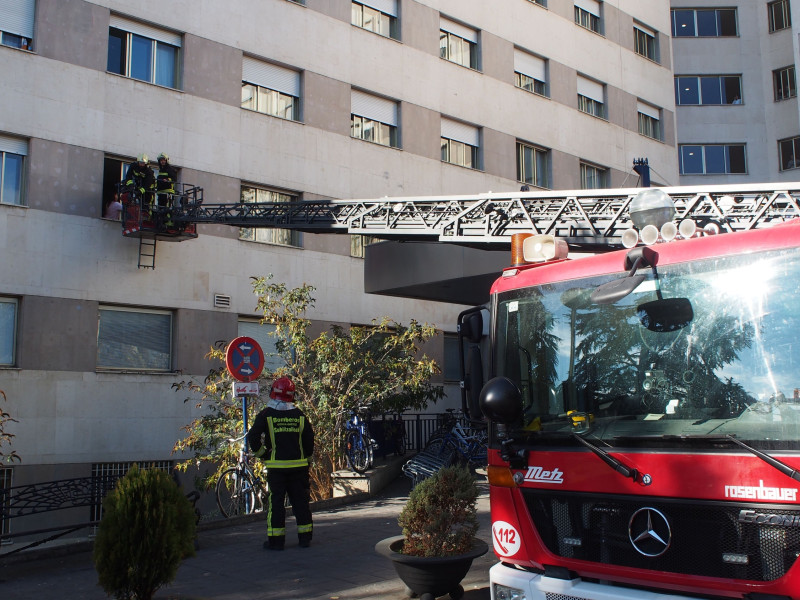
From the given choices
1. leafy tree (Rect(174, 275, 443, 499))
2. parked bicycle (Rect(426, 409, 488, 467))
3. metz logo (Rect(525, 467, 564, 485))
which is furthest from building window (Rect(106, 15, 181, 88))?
metz logo (Rect(525, 467, 564, 485))

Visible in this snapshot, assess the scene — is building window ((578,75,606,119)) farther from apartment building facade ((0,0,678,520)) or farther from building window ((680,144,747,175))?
building window ((680,144,747,175))

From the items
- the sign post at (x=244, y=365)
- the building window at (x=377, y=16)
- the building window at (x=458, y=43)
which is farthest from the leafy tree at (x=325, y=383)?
the building window at (x=458, y=43)

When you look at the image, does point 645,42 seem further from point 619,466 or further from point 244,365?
point 619,466

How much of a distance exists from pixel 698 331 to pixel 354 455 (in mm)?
9711

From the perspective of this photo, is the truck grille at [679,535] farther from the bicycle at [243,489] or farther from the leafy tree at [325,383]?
the leafy tree at [325,383]

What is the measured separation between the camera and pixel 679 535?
425 centimetres

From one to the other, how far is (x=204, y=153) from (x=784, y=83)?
2503 cm

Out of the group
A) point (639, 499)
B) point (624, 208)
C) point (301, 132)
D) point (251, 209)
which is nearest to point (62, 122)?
point (251, 209)

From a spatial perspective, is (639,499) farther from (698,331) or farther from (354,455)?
(354,455)

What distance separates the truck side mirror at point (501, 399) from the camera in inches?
190

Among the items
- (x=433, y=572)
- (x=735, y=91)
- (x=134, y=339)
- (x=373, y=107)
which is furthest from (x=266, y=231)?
(x=735, y=91)

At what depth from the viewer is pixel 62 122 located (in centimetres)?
1485

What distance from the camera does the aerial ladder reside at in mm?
9773

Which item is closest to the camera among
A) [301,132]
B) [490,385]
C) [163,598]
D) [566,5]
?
[490,385]
